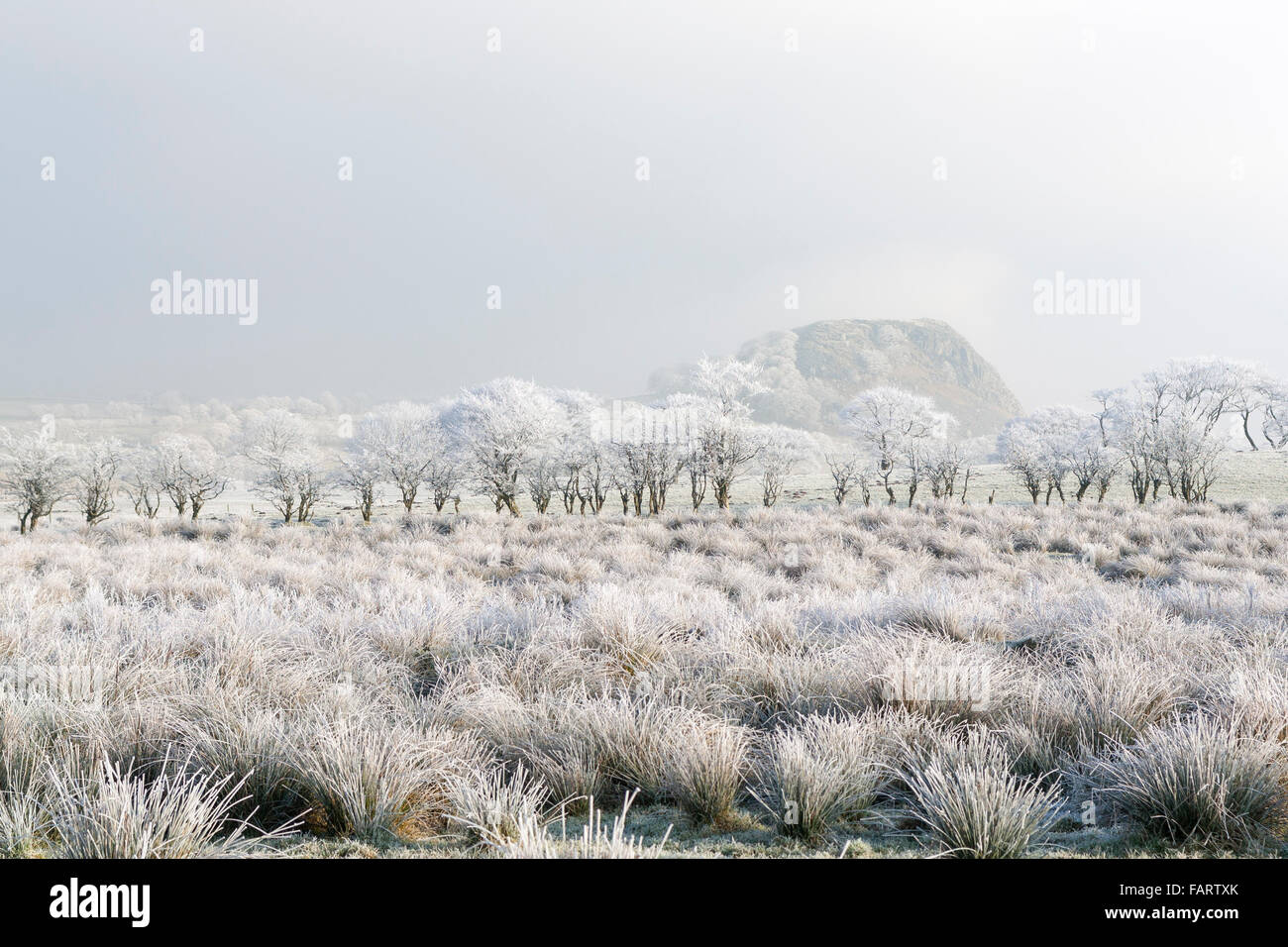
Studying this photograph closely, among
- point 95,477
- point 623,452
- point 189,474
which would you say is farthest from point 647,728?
point 189,474

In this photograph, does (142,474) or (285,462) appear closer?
(285,462)

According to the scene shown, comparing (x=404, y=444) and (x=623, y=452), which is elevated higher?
(x=404, y=444)

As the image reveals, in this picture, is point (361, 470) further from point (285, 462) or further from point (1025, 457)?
point (1025, 457)

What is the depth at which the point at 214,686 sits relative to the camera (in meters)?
3.66

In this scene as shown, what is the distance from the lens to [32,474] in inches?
1962

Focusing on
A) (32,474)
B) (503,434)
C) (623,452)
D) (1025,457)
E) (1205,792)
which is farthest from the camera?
(1025,457)

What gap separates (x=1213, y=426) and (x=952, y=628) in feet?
229

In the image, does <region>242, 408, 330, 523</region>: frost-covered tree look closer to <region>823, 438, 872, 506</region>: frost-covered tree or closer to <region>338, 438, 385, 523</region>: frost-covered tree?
<region>338, 438, 385, 523</region>: frost-covered tree

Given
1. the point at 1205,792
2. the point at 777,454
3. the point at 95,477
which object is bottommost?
the point at 1205,792

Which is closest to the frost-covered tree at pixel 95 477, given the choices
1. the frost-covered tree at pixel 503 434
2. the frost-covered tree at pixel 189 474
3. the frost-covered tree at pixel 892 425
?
the frost-covered tree at pixel 189 474

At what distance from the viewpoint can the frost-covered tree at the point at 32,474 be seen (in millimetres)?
49344

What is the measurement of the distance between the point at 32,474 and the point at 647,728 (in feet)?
220

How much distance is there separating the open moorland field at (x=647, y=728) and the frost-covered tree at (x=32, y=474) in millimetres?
57990
